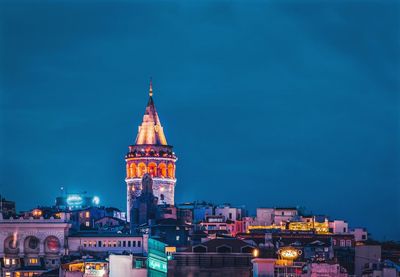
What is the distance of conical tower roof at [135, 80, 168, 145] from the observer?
138 metres

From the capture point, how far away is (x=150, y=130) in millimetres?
138625

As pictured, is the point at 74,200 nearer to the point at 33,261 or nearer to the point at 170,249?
the point at 33,261

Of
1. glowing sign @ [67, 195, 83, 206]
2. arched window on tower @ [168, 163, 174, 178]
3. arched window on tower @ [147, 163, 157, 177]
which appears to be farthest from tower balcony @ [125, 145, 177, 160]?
glowing sign @ [67, 195, 83, 206]

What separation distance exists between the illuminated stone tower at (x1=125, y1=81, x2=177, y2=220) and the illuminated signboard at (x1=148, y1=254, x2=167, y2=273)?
5409 centimetres

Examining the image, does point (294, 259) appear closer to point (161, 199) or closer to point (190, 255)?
point (190, 255)

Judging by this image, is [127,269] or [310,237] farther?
[310,237]

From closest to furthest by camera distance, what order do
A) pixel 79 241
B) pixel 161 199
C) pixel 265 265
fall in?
pixel 265 265 < pixel 79 241 < pixel 161 199

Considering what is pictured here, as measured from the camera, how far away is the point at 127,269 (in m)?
74.3

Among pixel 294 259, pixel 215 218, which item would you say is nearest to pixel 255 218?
pixel 215 218

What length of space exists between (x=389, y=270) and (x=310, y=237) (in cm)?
3522

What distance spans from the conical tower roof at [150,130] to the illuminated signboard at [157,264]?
193 feet

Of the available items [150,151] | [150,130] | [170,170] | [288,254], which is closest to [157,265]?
[288,254]

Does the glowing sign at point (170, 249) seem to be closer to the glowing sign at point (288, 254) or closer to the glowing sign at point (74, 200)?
the glowing sign at point (288, 254)

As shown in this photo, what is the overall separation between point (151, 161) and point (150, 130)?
13.2 feet
